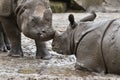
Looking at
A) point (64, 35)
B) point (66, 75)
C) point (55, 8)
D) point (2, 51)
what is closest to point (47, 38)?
point (64, 35)

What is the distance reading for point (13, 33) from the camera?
6242 millimetres

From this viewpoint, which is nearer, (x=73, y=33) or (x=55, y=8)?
(x=73, y=33)

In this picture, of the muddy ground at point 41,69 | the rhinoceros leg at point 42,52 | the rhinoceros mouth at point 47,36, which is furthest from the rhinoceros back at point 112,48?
the rhinoceros leg at point 42,52

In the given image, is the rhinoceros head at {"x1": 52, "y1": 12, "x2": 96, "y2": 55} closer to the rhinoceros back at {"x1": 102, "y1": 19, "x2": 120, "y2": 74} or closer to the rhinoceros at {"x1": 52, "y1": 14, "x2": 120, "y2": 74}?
the rhinoceros at {"x1": 52, "y1": 14, "x2": 120, "y2": 74}

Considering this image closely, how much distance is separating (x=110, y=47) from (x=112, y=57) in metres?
0.11

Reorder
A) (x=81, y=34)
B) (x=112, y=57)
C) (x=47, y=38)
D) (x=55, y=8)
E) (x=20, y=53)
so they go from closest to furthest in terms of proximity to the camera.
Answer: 1. (x=112, y=57)
2. (x=81, y=34)
3. (x=47, y=38)
4. (x=20, y=53)
5. (x=55, y=8)

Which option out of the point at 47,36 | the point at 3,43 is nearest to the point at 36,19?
the point at 47,36

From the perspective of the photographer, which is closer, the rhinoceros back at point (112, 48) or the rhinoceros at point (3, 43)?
the rhinoceros back at point (112, 48)

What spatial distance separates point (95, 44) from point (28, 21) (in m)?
1.16

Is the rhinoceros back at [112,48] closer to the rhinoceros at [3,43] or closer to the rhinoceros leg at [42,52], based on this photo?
the rhinoceros leg at [42,52]

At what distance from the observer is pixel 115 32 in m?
4.75

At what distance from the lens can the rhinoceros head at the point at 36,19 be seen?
551 cm

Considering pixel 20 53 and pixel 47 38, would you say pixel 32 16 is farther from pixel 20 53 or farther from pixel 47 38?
pixel 20 53

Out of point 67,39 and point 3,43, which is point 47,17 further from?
point 3,43
